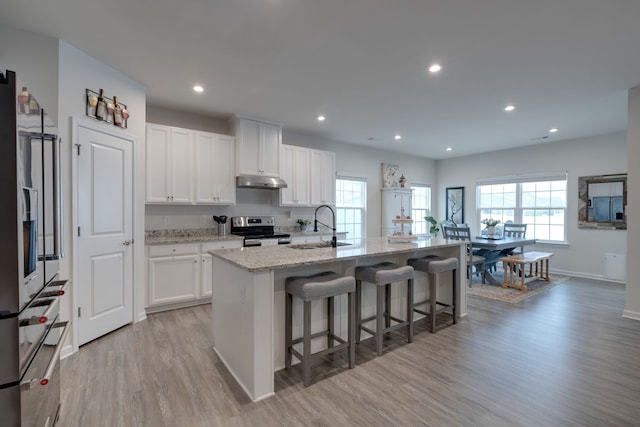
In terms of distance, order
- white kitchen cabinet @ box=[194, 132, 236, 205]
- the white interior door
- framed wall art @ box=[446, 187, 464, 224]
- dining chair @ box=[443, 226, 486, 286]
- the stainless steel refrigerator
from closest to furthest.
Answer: the stainless steel refrigerator → the white interior door → white kitchen cabinet @ box=[194, 132, 236, 205] → dining chair @ box=[443, 226, 486, 286] → framed wall art @ box=[446, 187, 464, 224]

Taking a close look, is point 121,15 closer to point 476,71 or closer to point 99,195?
point 99,195

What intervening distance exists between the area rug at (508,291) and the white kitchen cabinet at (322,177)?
110 inches

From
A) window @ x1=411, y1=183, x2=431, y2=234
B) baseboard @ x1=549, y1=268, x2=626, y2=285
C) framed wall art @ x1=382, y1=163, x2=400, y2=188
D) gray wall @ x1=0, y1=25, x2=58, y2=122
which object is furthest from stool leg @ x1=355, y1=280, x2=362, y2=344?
baseboard @ x1=549, y1=268, x2=626, y2=285

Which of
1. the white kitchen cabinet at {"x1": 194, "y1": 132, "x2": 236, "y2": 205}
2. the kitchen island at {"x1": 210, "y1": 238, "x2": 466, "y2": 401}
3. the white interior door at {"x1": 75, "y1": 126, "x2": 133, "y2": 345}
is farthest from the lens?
the white kitchen cabinet at {"x1": 194, "y1": 132, "x2": 236, "y2": 205}

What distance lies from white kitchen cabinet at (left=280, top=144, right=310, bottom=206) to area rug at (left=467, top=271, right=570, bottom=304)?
3071 mm

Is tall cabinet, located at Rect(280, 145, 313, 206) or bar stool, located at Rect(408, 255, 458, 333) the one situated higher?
tall cabinet, located at Rect(280, 145, 313, 206)

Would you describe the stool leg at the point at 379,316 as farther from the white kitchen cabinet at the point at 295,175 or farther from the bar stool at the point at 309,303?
the white kitchen cabinet at the point at 295,175

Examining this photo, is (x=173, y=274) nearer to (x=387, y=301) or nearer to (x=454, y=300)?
(x=387, y=301)

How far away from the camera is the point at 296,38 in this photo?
243 cm

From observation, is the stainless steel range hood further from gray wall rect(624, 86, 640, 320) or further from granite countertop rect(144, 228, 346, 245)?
gray wall rect(624, 86, 640, 320)

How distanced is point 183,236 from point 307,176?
2199mm

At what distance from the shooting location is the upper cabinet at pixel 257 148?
14.2 ft

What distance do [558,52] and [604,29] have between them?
344mm

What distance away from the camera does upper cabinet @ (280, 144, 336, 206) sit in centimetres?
491
